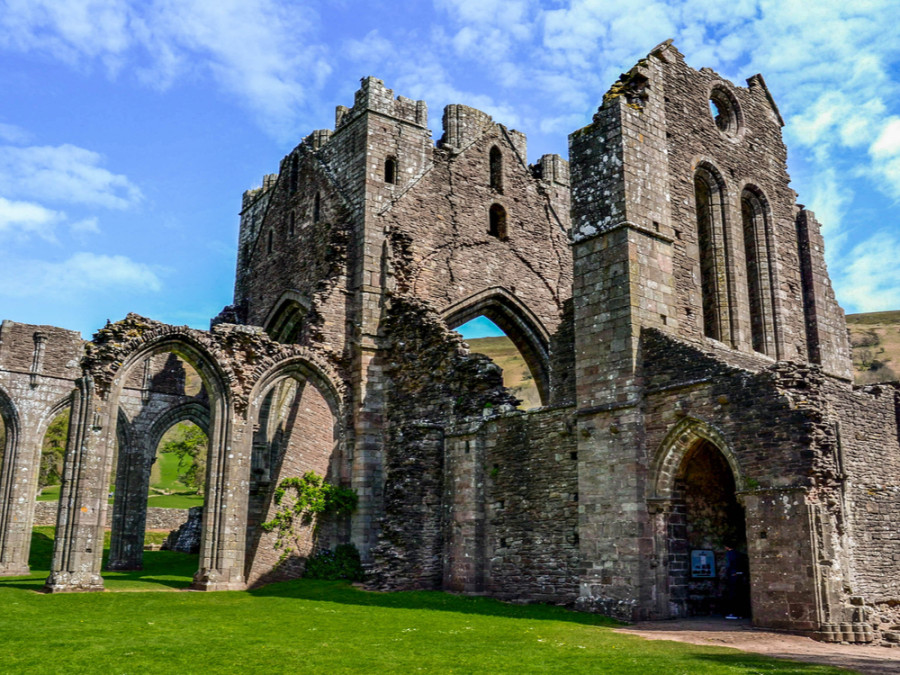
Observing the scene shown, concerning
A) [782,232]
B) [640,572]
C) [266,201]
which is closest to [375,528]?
[640,572]

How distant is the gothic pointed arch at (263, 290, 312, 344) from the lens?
2207 centimetres

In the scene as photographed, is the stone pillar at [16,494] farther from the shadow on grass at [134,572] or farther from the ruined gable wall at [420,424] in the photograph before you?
the ruined gable wall at [420,424]

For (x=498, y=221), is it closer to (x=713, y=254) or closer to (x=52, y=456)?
(x=713, y=254)

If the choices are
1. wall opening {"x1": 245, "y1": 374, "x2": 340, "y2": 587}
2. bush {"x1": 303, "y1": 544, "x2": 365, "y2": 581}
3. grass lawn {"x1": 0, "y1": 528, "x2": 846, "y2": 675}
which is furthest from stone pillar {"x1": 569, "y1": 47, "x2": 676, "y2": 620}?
wall opening {"x1": 245, "y1": 374, "x2": 340, "y2": 587}

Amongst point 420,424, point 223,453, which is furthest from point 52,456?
point 420,424

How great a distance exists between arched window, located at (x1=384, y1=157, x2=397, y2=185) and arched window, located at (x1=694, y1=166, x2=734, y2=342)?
745 centimetres

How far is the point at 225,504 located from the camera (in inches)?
630

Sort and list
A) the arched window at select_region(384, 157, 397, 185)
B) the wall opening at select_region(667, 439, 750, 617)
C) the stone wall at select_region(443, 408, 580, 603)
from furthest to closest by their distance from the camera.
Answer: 1. the arched window at select_region(384, 157, 397, 185)
2. the stone wall at select_region(443, 408, 580, 603)
3. the wall opening at select_region(667, 439, 750, 617)

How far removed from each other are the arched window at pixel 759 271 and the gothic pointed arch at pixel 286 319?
426 inches

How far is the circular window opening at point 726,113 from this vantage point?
1652 centimetres

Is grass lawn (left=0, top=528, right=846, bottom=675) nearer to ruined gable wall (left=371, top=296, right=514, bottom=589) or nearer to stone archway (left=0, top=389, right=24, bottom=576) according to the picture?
ruined gable wall (left=371, top=296, right=514, bottom=589)

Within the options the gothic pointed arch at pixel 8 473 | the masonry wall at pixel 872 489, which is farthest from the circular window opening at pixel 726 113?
the gothic pointed arch at pixel 8 473

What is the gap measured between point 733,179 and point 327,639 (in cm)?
1143

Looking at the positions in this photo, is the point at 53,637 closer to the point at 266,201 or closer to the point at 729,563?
the point at 729,563
